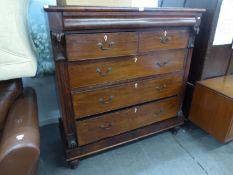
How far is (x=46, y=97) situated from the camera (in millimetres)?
1779

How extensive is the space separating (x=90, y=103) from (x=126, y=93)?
0.88 ft

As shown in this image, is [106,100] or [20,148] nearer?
[20,148]

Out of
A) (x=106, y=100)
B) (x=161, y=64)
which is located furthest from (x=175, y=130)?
(x=106, y=100)

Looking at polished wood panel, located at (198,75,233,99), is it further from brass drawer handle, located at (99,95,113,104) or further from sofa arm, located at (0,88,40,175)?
sofa arm, located at (0,88,40,175)

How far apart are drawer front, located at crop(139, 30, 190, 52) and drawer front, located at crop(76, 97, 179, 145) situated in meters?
0.46

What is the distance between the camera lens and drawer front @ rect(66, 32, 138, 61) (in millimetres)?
1016


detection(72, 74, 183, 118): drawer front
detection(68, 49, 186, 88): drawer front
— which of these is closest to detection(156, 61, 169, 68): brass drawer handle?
detection(68, 49, 186, 88): drawer front

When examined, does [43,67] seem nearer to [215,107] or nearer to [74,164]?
[74,164]

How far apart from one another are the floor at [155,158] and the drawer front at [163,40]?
864 mm

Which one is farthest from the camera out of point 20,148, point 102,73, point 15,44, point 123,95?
point 123,95

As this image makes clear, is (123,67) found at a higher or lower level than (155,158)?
higher

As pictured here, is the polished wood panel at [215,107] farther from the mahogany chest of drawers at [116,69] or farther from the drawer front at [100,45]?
the drawer front at [100,45]

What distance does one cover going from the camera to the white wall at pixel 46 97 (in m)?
1.71

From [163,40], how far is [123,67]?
339mm
